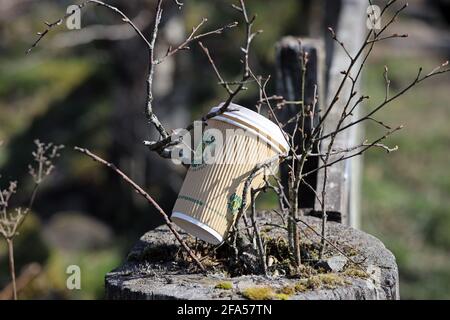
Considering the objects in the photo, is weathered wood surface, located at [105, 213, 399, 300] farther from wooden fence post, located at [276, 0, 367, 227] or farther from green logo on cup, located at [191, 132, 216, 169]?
wooden fence post, located at [276, 0, 367, 227]

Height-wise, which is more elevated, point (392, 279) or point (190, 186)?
point (190, 186)

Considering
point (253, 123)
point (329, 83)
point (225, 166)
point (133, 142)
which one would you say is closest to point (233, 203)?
point (225, 166)

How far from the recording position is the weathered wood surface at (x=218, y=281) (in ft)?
6.99

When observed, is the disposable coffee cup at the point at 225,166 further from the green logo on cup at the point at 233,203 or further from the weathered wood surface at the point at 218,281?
the weathered wood surface at the point at 218,281

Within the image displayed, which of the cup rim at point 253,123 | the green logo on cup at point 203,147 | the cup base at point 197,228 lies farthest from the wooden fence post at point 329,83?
the cup base at point 197,228

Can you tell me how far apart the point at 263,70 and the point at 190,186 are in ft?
21.6

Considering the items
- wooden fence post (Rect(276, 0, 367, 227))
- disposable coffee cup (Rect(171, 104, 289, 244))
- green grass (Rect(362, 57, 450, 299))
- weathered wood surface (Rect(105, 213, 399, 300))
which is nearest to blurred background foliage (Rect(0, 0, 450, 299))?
green grass (Rect(362, 57, 450, 299))

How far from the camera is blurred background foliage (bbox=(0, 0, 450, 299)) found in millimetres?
6875

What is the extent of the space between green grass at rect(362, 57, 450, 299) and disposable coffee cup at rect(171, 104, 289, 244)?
3.87m

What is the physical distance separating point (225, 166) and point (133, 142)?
19.8ft

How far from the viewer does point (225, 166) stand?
238cm
